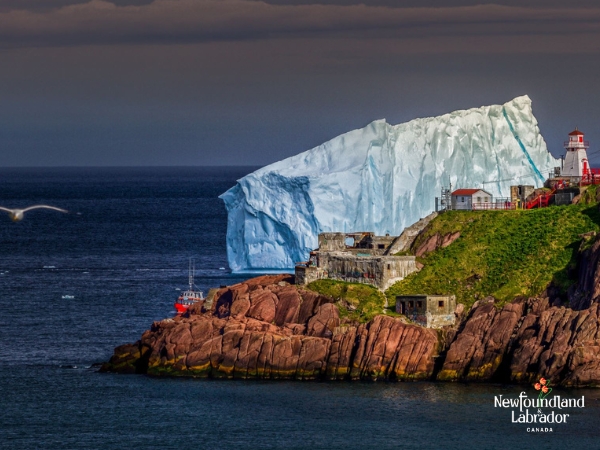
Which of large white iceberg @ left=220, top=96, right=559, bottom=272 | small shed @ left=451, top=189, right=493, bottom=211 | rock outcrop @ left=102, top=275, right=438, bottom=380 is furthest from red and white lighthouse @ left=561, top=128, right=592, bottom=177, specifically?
rock outcrop @ left=102, top=275, right=438, bottom=380

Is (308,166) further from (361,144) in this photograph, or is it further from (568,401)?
(568,401)

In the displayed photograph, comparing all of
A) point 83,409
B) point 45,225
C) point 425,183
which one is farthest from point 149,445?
point 45,225

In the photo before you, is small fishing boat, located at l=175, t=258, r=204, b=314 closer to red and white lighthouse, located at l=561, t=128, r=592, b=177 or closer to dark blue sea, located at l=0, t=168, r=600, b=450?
dark blue sea, located at l=0, t=168, r=600, b=450

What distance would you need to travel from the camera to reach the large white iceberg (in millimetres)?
108250

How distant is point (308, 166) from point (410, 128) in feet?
27.2

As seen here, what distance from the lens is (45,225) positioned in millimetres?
174875

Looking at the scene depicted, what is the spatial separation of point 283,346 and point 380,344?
491 centimetres

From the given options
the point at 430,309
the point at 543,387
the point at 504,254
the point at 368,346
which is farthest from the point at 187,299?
the point at 543,387

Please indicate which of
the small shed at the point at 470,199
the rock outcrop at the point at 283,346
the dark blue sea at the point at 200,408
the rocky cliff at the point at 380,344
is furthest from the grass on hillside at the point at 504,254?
the dark blue sea at the point at 200,408

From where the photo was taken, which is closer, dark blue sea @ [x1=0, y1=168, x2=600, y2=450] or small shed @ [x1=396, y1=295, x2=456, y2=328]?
dark blue sea @ [x1=0, y1=168, x2=600, y2=450]

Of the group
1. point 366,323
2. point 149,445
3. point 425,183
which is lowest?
point 149,445

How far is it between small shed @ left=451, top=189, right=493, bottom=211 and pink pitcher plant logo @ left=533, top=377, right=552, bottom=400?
2094 cm

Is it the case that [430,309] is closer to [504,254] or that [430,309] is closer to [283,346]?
[504,254]

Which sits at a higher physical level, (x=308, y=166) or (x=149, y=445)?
(x=308, y=166)
